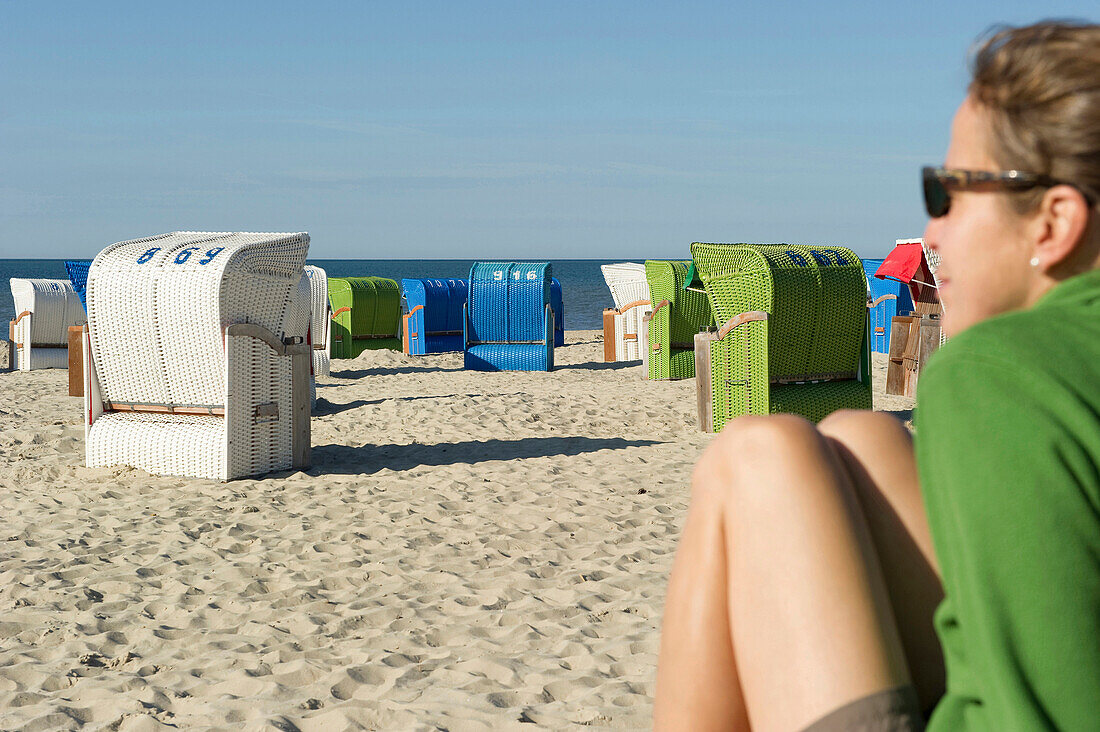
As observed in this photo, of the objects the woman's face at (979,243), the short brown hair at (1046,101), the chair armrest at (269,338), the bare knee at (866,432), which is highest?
the short brown hair at (1046,101)

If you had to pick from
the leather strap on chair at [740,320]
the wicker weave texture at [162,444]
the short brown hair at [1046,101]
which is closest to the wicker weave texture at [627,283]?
the leather strap on chair at [740,320]

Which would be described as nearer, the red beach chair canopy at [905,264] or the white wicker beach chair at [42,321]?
the red beach chair canopy at [905,264]

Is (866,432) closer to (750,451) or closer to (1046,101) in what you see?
(750,451)

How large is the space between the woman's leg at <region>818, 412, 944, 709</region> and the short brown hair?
465 mm

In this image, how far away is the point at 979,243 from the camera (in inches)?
43.2

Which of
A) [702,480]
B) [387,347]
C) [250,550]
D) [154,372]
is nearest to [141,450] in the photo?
[154,372]

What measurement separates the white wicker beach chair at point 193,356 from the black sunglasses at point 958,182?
552cm

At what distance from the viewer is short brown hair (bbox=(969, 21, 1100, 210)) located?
96 cm

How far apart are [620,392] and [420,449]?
422 centimetres

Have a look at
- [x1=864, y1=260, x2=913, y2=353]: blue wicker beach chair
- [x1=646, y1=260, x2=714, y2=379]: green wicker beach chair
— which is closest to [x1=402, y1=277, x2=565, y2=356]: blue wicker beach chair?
[x1=646, y1=260, x2=714, y2=379]: green wicker beach chair

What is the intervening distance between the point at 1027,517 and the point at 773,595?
399mm

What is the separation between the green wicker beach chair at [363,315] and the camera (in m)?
16.7

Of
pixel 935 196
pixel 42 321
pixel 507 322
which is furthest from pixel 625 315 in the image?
pixel 935 196

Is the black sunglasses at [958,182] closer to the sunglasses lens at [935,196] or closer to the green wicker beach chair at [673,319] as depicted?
the sunglasses lens at [935,196]
